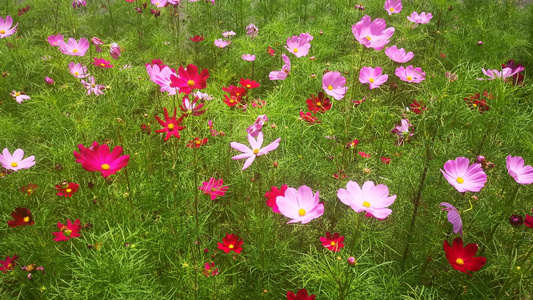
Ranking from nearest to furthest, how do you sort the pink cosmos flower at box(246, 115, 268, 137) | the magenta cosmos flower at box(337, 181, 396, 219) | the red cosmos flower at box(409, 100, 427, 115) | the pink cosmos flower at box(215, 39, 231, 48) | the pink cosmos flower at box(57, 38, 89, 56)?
the magenta cosmos flower at box(337, 181, 396, 219)
the pink cosmos flower at box(246, 115, 268, 137)
the red cosmos flower at box(409, 100, 427, 115)
the pink cosmos flower at box(57, 38, 89, 56)
the pink cosmos flower at box(215, 39, 231, 48)

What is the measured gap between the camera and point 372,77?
1593 millimetres

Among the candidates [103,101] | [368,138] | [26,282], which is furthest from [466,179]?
[103,101]

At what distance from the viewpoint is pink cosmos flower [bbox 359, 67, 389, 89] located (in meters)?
1.54

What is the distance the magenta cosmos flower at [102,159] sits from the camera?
3.17ft

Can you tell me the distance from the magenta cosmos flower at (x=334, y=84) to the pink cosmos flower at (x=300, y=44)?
1.93ft

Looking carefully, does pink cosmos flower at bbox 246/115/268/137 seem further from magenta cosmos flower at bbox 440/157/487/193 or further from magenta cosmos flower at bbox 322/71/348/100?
magenta cosmos flower at bbox 440/157/487/193

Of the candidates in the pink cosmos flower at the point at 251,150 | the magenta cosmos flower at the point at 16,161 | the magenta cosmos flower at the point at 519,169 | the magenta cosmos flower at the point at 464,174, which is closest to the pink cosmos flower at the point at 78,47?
the magenta cosmos flower at the point at 16,161

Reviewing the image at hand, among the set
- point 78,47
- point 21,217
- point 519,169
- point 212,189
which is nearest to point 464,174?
point 519,169

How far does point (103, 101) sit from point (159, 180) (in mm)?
755

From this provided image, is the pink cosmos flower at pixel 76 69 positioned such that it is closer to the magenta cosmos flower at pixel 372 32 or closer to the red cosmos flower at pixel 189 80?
the red cosmos flower at pixel 189 80

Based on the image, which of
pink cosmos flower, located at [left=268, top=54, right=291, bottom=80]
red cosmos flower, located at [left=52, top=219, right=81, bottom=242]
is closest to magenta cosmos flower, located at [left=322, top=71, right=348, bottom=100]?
pink cosmos flower, located at [left=268, top=54, right=291, bottom=80]

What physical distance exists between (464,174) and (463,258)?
255 millimetres

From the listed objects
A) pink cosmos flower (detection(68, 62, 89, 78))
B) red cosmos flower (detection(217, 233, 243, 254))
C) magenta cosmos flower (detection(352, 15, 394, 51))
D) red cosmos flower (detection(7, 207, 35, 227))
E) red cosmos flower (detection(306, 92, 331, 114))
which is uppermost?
magenta cosmos flower (detection(352, 15, 394, 51))

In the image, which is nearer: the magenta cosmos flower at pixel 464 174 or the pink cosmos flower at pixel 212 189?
the magenta cosmos flower at pixel 464 174
